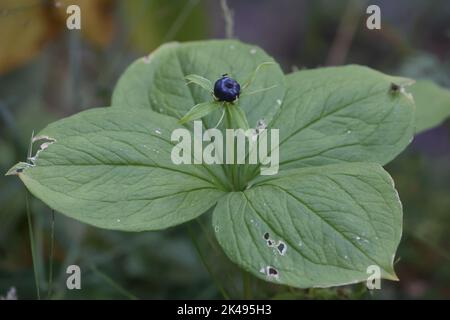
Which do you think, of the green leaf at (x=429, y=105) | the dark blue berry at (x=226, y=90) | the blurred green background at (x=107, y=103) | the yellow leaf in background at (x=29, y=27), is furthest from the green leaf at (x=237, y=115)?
the yellow leaf in background at (x=29, y=27)

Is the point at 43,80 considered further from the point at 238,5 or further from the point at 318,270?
the point at 318,270

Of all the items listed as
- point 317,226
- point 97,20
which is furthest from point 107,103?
point 317,226

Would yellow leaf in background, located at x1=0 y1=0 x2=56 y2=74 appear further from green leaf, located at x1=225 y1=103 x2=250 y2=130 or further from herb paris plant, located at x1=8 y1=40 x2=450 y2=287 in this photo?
green leaf, located at x1=225 y1=103 x2=250 y2=130

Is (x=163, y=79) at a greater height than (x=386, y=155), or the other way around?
(x=163, y=79)

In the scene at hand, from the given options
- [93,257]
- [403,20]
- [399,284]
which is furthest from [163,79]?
[403,20]

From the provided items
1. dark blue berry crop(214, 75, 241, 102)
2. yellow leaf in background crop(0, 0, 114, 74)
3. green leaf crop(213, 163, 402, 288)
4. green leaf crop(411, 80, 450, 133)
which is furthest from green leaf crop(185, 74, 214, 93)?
yellow leaf in background crop(0, 0, 114, 74)

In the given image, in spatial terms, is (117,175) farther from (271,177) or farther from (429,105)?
(429,105)
